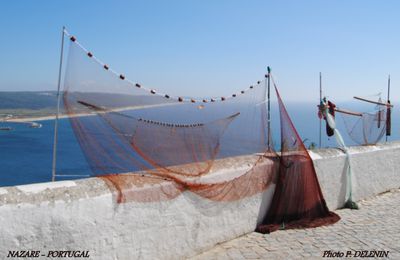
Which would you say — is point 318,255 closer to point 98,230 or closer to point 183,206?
point 183,206

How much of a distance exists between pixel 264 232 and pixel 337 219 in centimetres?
162

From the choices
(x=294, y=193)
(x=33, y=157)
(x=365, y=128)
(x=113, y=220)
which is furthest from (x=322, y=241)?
(x=33, y=157)

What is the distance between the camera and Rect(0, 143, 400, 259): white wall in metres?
3.20

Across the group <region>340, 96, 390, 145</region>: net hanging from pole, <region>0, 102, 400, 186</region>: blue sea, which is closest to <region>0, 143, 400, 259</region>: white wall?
<region>340, 96, 390, 145</region>: net hanging from pole

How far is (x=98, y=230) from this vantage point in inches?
146

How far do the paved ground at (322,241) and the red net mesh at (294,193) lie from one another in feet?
0.69

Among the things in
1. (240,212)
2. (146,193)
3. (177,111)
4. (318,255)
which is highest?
(177,111)

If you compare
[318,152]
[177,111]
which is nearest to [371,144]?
[318,152]

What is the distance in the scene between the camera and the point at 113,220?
12.6ft

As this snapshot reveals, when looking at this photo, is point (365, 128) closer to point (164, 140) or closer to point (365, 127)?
point (365, 127)

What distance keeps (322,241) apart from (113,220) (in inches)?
126

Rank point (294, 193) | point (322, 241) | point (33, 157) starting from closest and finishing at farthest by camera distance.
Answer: point (322, 241) → point (294, 193) → point (33, 157)

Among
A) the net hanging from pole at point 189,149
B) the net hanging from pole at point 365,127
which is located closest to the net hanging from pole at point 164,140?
the net hanging from pole at point 189,149

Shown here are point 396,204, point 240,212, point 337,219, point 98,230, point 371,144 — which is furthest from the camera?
point 371,144
